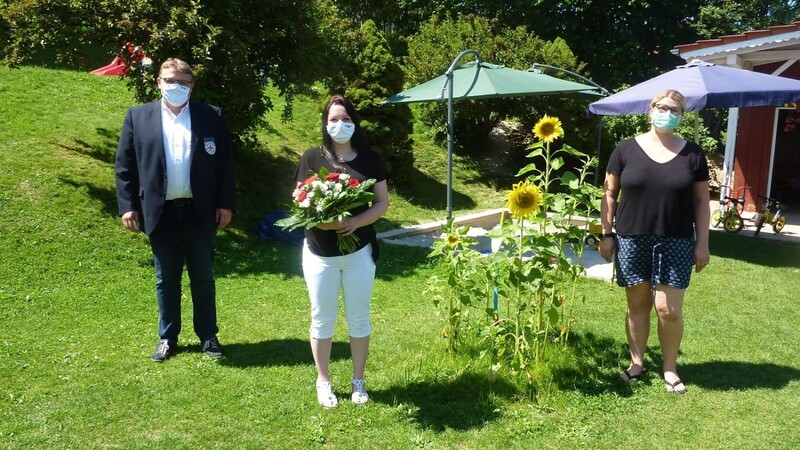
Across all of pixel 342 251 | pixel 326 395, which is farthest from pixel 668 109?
pixel 326 395

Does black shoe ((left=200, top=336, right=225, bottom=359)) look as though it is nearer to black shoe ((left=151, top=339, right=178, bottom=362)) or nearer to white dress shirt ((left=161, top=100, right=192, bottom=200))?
black shoe ((left=151, top=339, right=178, bottom=362))

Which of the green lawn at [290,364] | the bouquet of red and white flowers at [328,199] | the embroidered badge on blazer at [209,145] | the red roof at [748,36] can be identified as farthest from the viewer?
the red roof at [748,36]

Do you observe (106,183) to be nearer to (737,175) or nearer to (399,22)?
(737,175)

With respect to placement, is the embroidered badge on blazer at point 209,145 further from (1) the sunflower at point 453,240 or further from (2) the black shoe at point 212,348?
(1) the sunflower at point 453,240

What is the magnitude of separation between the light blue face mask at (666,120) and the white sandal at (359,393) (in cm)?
225

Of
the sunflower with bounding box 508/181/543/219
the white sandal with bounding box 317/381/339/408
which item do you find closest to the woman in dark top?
the sunflower with bounding box 508/181/543/219

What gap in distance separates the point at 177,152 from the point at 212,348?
1.29m

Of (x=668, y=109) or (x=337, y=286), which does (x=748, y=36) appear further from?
(x=337, y=286)

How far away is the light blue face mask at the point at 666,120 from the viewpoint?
3646 millimetres

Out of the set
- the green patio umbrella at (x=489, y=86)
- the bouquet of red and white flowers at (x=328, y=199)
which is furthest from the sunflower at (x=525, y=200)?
the green patio umbrella at (x=489, y=86)

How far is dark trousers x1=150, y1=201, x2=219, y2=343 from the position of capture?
13.1 feet

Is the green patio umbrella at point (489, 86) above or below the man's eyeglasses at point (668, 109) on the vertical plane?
above

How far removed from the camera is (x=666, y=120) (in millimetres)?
3648

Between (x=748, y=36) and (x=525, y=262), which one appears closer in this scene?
(x=525, y=262)
